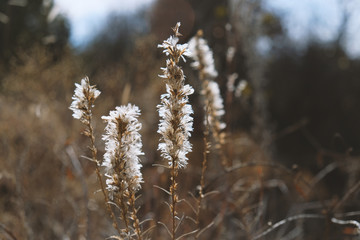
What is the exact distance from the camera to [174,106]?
64cm

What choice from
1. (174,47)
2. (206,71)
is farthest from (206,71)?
(174,47)

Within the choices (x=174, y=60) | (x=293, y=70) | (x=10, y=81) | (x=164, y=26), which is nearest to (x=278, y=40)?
(x=293, y=70)

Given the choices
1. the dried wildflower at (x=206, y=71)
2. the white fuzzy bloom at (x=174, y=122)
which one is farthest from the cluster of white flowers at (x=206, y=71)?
the white fuzzy bloom at (x=174, y=122)

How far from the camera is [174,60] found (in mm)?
648

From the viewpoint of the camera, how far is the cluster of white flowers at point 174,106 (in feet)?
2.10

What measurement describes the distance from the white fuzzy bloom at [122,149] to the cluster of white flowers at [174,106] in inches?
2.2

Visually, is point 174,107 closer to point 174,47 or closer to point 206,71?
point 174,47

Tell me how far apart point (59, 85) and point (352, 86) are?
6.76 meters

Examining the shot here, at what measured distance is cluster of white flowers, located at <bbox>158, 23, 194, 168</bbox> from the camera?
2.10 feet

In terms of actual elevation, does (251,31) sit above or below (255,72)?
above

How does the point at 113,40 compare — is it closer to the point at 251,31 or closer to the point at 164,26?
the point at 164,26

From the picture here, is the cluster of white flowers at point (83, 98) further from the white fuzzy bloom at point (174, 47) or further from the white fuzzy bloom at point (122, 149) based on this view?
the white fuzzy bloom at point (174, 47)

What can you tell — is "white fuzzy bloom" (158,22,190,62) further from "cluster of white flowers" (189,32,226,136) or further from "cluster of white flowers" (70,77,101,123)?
"cluster of white flowers" (189,32,226,136)

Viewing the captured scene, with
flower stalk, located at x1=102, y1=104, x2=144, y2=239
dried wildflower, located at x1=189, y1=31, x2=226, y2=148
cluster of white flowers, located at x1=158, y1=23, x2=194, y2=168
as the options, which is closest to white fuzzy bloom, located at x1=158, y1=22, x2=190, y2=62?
cluster of white flowers, located at x1=158, y1=23, x2=194, y2=168
